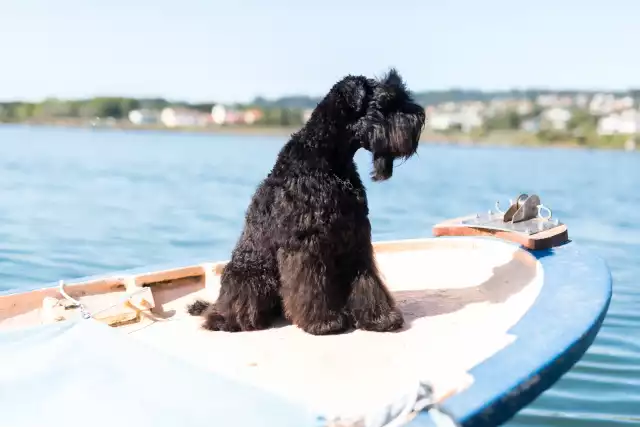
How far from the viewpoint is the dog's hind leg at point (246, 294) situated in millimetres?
Answer: 3141

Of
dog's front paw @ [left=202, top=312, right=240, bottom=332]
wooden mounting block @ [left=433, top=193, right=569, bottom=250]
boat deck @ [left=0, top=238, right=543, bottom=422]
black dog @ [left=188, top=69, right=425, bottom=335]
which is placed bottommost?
Result: boat deck @ [left=0, top=238, right=543, bottom=422]

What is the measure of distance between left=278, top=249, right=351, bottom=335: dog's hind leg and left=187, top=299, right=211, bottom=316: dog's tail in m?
0.56

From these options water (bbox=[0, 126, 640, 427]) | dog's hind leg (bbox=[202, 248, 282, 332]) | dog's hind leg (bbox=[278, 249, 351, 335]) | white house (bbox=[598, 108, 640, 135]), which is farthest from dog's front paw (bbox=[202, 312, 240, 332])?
white house (bbox=[598, 108, 640, 135])

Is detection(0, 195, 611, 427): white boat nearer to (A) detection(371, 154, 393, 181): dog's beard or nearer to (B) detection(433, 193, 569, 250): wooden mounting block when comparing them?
(B) detection(433, 193, 569, 250): wooden mounting block

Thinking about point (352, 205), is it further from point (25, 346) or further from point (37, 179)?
point (37, 179)

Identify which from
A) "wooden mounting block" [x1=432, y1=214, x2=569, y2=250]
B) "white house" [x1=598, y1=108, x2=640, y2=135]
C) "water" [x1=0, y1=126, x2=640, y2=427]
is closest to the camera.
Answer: "wooden mounting block" [x1=432, y1=214, x2=569, y2=250]

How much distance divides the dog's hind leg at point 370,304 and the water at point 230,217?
1.45 metres

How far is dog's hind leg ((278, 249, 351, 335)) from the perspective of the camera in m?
3.00

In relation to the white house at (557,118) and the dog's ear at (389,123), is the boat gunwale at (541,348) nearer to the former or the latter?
the dog's ear at (389,123)

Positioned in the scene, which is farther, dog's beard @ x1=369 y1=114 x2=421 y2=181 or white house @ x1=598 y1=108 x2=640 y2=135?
white house @ x1=598 y1=108 x2=640 y2=135

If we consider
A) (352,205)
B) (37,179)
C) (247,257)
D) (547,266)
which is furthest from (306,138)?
(37,179)

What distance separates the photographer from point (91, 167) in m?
26.4

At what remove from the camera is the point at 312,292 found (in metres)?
3.04

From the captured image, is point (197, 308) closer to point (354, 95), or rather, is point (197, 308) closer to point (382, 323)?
point (382, 323)
